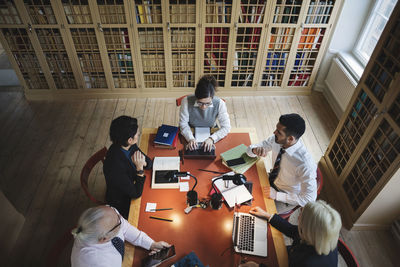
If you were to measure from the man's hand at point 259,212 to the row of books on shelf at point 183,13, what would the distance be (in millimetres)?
2899

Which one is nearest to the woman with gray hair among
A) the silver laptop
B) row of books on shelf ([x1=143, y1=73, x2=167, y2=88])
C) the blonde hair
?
the blonde hair

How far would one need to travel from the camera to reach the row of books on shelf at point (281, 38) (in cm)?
405

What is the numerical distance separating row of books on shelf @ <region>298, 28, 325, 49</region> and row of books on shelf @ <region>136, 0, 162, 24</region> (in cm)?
216

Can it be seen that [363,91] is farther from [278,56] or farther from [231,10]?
[231,10]

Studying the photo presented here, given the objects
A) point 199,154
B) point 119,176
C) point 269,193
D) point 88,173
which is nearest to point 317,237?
point 269,193

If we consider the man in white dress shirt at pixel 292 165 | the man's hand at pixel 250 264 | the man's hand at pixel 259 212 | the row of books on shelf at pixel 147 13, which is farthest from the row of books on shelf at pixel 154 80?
the man's hand at pixel 250 264

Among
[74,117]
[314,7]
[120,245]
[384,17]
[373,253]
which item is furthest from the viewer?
[74,117]

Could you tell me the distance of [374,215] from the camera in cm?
274

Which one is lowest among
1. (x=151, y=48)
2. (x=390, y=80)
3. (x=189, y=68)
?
(x=189, y=68)

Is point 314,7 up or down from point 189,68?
up

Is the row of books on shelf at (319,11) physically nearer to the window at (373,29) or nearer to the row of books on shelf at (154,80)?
the window at (373,29)

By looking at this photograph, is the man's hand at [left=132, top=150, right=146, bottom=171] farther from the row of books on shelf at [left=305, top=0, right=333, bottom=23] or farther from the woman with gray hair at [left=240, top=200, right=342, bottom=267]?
the row of books on shelf at [left=305, top=0, right=333, bottom=23]

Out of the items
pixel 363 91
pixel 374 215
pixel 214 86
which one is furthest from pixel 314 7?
pixel 374 215

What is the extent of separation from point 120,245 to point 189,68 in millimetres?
3149
